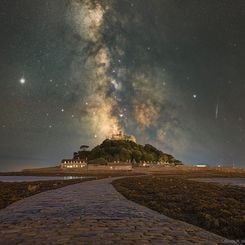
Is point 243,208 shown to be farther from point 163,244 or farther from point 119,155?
point 119,155

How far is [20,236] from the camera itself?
26.6ft

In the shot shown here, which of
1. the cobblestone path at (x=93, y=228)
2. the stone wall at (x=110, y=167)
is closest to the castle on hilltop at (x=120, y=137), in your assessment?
the stone wall at (x=110, y=167)

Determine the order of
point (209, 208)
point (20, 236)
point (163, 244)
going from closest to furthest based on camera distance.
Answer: point (163, 244) < point (20, 236) < point (209, 208)

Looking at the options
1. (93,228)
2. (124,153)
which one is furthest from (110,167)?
(93,228)

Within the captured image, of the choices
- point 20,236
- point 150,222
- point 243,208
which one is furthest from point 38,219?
point 243,208

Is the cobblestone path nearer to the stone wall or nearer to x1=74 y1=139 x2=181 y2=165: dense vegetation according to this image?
the stone wall

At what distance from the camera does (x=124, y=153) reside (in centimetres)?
13775

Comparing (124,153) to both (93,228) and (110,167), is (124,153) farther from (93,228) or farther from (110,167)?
(93,228)

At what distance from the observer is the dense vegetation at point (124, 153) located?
137250 millimetres

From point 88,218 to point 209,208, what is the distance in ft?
22.1

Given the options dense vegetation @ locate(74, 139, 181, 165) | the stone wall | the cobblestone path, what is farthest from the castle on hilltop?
the cobblestone path

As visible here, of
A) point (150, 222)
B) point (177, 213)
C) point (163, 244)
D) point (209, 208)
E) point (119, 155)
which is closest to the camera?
point (163, 244)

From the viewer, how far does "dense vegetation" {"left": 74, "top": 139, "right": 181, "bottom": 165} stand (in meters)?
137

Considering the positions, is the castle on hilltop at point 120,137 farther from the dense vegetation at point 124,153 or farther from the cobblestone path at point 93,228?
the cobblestone path at point 93,228
